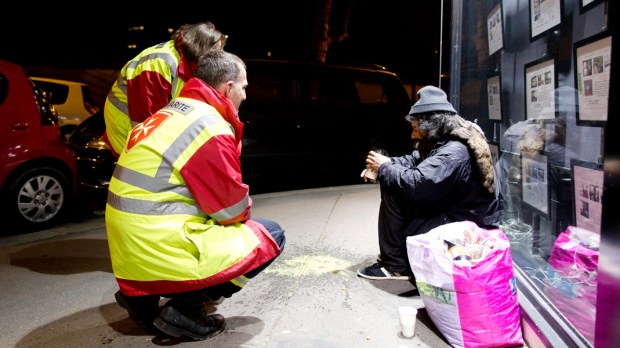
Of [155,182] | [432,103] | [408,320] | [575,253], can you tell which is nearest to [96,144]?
[155,182]

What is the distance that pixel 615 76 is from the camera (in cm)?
163

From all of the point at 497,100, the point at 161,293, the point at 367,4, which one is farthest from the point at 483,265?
the point at 367,4

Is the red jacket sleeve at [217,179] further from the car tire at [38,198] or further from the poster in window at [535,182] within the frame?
the car tire at [38,198]

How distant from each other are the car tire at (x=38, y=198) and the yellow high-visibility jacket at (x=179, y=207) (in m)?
3.35

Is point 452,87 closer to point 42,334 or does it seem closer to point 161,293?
point 161,293

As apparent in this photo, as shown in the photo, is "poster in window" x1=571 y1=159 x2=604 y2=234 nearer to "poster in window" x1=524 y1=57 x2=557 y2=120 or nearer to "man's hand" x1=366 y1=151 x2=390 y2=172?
"poster in window" x1=524 y1=57 x2=557 y2=120

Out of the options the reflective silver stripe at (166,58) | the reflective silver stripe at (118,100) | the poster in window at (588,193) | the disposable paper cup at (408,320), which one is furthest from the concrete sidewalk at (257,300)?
the reflective silver stripe at (166,58)

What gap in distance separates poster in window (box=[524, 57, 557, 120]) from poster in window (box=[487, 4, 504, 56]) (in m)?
0.52

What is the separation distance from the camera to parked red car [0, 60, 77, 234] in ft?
16.3

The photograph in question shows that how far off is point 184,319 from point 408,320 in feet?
3.90

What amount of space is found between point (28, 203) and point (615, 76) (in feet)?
17.6

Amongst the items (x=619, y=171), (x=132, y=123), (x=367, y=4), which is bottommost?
(x=619, y=171)

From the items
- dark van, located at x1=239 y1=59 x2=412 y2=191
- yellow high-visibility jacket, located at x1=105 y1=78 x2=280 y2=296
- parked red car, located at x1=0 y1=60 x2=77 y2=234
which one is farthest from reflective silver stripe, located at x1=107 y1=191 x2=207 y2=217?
dark van, located at x1=239 y1=59 x2=412 y2=191

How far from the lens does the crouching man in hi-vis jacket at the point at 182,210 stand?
7.65 ft
